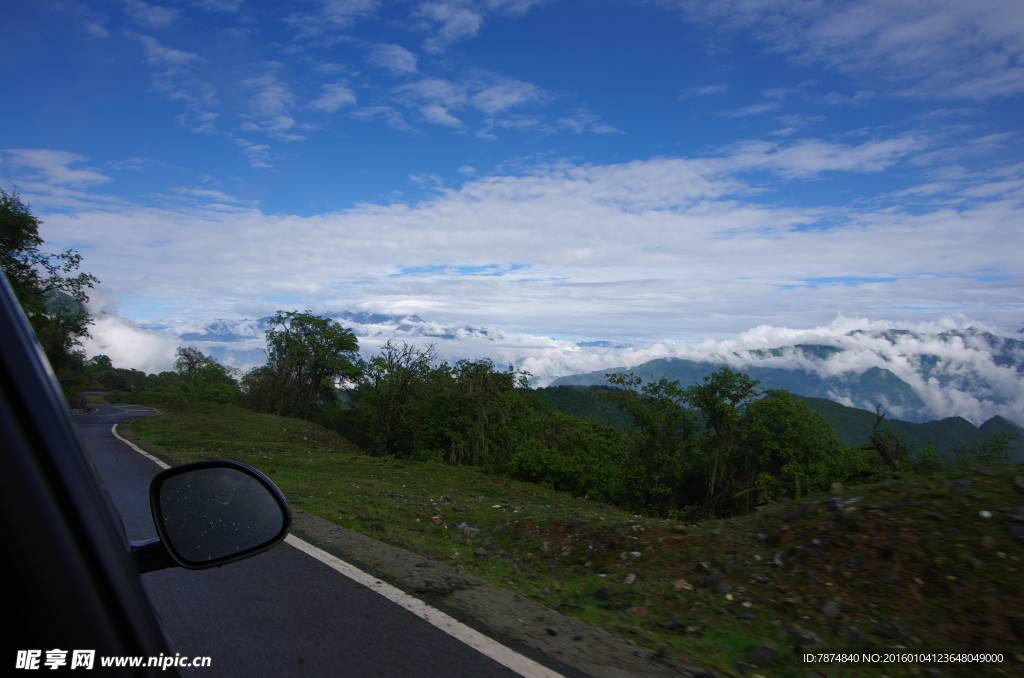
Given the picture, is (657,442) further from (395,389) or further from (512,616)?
(512,616)

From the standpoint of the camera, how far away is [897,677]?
3.88 meters

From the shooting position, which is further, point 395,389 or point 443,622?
point 395,389

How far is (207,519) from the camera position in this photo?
1859mm

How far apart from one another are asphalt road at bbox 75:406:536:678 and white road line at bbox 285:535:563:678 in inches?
2.9

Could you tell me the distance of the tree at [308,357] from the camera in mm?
47562

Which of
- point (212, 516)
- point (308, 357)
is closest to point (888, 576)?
point (212, 516)

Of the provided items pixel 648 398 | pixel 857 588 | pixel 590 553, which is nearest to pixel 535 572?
pixel 590 553

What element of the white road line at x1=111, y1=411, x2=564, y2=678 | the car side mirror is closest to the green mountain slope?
the white road line at x1=111, y1=411, x2=564, y2=678

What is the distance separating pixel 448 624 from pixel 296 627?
3.61ft

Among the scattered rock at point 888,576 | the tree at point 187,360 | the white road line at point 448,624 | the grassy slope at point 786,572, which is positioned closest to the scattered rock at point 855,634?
the grassy slope at point 786,572

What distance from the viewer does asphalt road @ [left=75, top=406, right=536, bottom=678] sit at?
3551mm

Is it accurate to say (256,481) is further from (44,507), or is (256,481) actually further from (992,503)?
(992,503)

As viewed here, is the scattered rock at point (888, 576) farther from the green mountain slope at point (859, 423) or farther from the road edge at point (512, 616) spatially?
the green mountain slope at point (859, 423)

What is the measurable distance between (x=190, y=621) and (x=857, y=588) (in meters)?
5.35
